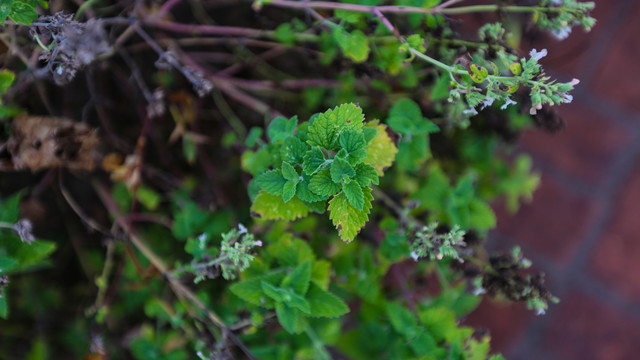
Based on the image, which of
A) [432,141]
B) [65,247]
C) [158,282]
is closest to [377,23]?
[432,141]

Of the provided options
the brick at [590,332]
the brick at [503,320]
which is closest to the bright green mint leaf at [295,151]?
the brick at [503,320]

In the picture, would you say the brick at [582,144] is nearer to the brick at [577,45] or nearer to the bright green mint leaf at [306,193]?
the brick at [577,45]

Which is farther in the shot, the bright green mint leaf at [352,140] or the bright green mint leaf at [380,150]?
the bright green mint leaf at [380,150]

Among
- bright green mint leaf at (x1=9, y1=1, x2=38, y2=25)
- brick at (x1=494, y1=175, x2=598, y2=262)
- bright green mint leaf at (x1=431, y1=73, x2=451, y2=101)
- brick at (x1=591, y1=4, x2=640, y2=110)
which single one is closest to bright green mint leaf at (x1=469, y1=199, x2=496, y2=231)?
bright green mint leaf at (x1=431, y1=73, x2=451, y2=101)

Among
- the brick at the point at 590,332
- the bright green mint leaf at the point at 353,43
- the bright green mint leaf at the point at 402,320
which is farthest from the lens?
the brick at the point at 590,332

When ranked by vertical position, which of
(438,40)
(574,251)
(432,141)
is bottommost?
(574,251)

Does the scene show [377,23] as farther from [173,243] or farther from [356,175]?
[173,243]
